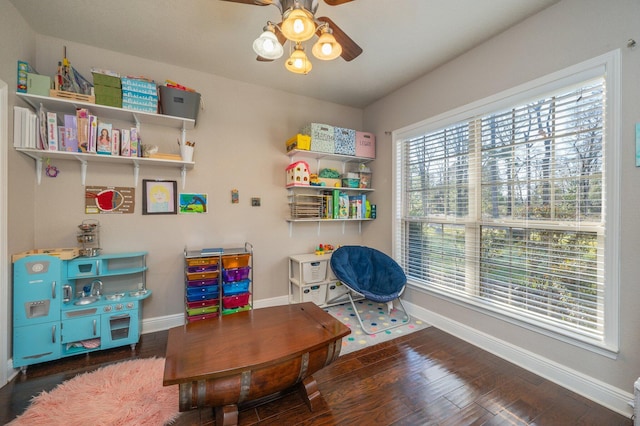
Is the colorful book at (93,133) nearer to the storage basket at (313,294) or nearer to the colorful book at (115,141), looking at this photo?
the colorful book at (115,141)

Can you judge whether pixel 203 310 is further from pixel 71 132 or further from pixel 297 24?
pixel 297 24

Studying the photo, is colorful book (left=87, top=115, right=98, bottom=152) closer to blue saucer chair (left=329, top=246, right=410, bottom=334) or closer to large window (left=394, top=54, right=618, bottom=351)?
blue saucer chair (left=329, top=246, right=410, bottom=334)

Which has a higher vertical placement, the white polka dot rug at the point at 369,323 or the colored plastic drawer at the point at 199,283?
the colored plastic drawer at the point at 199,283

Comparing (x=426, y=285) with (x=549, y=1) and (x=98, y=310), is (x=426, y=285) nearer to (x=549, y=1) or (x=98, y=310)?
(x=549, y=1)

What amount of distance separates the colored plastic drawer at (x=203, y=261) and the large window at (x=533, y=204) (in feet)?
7.58

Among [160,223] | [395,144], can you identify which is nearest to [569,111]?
[395,144]

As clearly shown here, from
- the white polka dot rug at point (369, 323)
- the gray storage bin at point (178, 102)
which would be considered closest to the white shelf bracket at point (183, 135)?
the gray storage bin at point (178, 102)

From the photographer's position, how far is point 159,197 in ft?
8.66

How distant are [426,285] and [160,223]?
298cm

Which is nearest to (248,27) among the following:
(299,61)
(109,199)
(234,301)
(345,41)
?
(299,61)

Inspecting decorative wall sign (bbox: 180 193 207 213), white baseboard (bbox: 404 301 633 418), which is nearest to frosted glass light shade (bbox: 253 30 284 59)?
decorative wall sign (bbox: 180 193 207 213)

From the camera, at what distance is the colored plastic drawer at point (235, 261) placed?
8.55 feet

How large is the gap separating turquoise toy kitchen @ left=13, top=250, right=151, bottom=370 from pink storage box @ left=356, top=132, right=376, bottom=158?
2763 millimetres

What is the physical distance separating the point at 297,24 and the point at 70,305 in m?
2.69
